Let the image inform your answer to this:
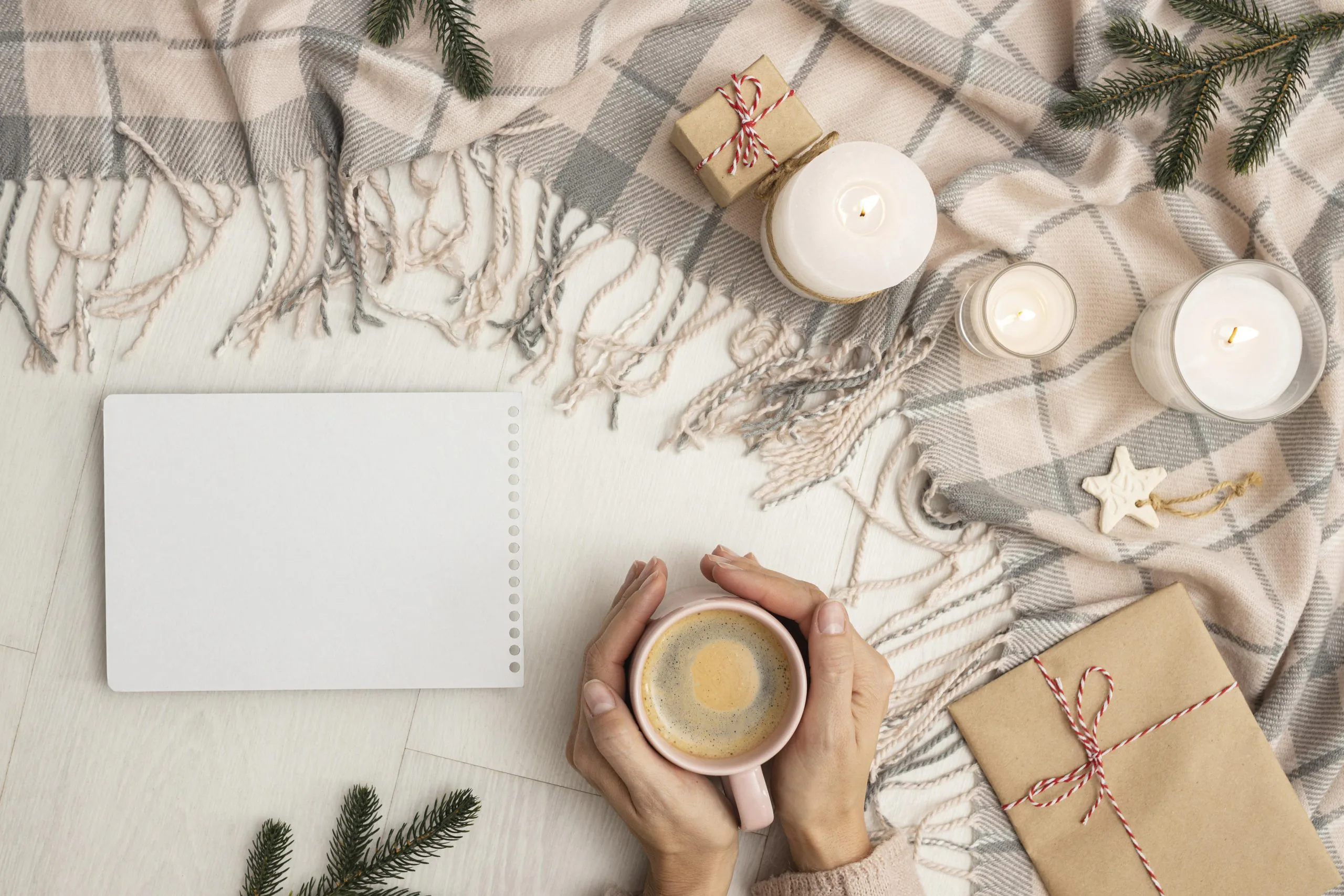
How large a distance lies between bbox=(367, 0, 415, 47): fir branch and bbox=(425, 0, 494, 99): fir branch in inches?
0.9

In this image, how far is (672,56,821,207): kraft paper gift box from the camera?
2.82 feet

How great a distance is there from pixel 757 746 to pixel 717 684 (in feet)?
0.20

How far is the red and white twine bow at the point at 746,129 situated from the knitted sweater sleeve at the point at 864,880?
2.18 feet

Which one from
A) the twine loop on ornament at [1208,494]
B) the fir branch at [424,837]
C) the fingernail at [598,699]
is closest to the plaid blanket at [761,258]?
the twine loop on ornament at [1208,494]

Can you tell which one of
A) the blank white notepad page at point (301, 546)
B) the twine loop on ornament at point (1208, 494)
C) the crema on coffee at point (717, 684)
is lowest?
the blank white notepad page at point (301, 546)

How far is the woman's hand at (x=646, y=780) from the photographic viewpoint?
2.51 ft

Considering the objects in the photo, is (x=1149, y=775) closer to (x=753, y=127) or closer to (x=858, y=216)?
(x=858, y=216)

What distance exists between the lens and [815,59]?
3.06 feet

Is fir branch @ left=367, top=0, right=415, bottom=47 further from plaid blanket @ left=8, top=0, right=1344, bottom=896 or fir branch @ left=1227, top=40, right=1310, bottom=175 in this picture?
fir branch @ left=1227, top=40, right=1310, bottom=175

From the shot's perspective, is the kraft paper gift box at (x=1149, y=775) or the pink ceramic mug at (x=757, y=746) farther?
the kraft paper gift box at (x=1149, y=775)

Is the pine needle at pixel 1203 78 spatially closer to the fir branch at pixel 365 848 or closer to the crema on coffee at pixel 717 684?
the crema on coffee at pixel 717 684

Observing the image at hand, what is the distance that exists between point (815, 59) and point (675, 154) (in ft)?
0.58

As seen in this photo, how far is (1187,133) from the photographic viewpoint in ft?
2.92

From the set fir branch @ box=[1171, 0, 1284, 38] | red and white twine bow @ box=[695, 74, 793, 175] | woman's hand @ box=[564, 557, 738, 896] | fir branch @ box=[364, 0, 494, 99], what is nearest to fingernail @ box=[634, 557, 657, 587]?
woman's hand @ box=[564, 557, 738, 896]
